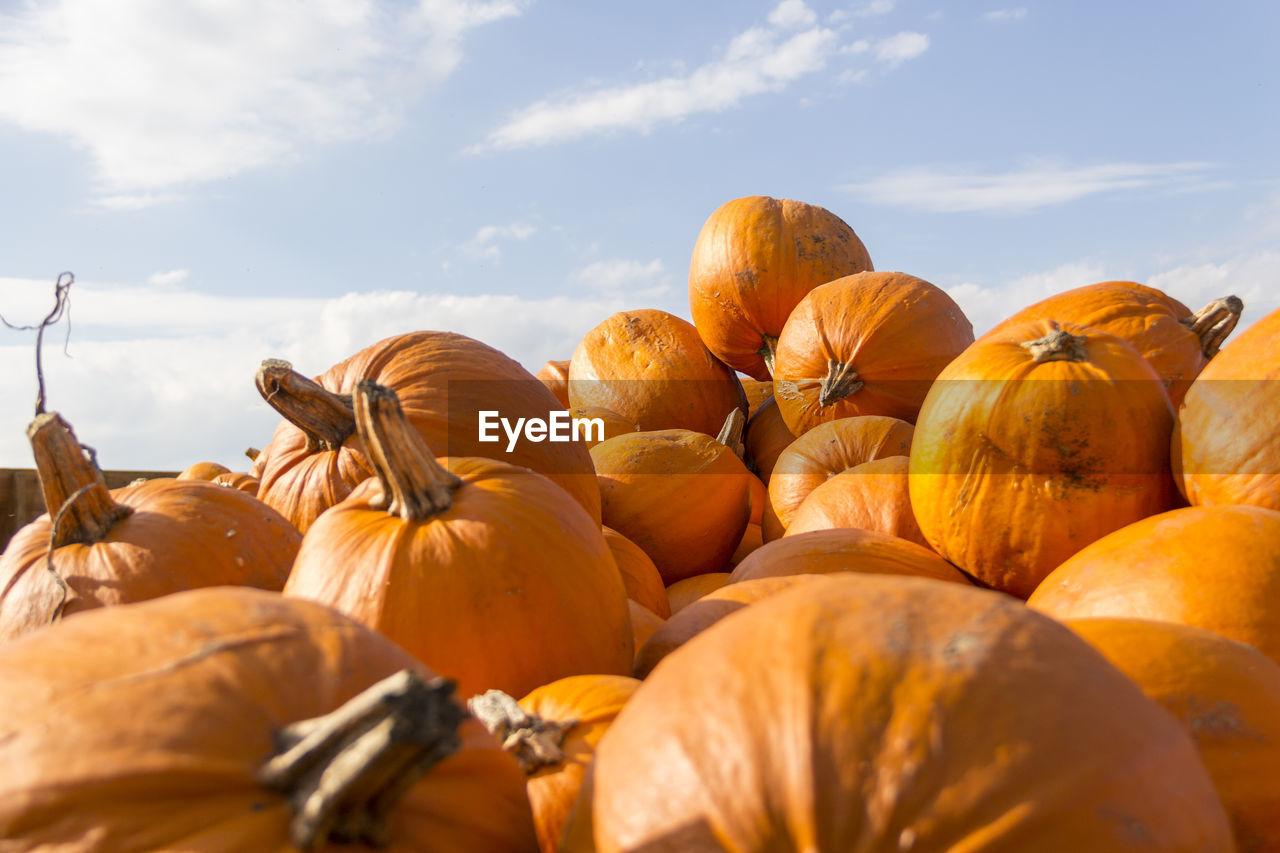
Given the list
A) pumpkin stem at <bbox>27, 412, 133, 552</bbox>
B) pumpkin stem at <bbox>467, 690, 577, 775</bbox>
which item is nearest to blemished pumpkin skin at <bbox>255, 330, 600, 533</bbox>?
pumpkin stem at <bbox>27, 412, 133, 552</bbox>

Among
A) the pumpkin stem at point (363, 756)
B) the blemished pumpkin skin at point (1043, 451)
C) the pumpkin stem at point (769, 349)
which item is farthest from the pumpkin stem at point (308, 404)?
the pumpkin stem at point (769, 349)

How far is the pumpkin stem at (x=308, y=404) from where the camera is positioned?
2596 millimetres

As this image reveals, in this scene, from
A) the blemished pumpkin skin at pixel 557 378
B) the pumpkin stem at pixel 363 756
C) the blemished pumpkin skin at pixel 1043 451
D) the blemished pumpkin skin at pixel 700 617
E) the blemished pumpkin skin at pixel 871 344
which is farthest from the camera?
the blemished pumpkin skin at pixel 557 378

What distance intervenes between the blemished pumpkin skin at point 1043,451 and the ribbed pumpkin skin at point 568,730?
1.19 m

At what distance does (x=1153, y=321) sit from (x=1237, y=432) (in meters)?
0.82

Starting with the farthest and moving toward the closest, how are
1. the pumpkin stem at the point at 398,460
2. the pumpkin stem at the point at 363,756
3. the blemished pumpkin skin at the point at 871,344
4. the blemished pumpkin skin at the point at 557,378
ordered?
1. the blemished pumpkin skin at the point at 557,378
2. the blemished pumpkin skin at the point at 871,344
3. the pumpkin stem at the point at 398,460
4. the pumpkin stem at the point at 363,756

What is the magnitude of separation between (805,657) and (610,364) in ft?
14.2

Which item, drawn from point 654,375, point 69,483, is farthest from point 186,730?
point 654,375

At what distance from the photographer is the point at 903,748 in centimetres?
90

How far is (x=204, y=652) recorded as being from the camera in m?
1.03

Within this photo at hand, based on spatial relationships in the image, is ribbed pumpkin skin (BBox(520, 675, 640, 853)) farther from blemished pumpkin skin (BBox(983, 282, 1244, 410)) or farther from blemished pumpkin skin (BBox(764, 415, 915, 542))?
blemished pumpkin skin (BBox(764, 415, 915, 542))

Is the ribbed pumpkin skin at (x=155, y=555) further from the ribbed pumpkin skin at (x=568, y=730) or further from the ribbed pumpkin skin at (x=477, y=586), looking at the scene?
the ribbed pumpkin skin at (x=568, y=730)

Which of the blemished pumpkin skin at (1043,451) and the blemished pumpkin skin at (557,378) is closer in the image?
the blemished pumpkin skin at (1043,451)

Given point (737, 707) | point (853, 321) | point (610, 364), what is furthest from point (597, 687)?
point (610, 364)
